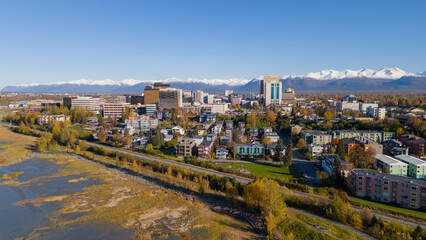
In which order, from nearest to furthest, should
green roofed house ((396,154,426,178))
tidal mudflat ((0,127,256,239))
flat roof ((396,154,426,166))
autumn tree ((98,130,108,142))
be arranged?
tidal mudflat ((0,127,256,239)) → green roofed house ((396,154,426,178)) → flat roof ((396,154,426,166)) → autumn tree ((98,130,108,142))

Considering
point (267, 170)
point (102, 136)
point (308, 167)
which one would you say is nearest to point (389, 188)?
point (308, 167)

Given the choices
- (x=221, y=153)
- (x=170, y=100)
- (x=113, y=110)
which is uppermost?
(x=170, y=100)

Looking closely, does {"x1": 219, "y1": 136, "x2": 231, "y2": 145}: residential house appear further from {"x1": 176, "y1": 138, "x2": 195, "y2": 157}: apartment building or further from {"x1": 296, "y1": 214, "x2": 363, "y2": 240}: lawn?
{"x1": 296, "y1": 214, "x2": 363, "y2": 240}: lawn

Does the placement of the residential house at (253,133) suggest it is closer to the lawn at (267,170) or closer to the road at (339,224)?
the lawn at (267,170)

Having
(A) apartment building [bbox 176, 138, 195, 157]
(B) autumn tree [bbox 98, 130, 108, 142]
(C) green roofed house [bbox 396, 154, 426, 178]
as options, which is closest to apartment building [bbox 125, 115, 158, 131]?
(B) autumn tree [bbox 98, 130, 108, 142]

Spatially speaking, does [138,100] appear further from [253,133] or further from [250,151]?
[250,151]

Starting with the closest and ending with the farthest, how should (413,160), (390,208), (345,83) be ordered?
1. (390,208)
2. (413,160)
3. (345,83)

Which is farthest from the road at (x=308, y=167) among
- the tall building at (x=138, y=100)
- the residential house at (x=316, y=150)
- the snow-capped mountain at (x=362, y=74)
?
the snow-capped mountain at (x=362, y=74)

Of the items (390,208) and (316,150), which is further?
(316,150)
